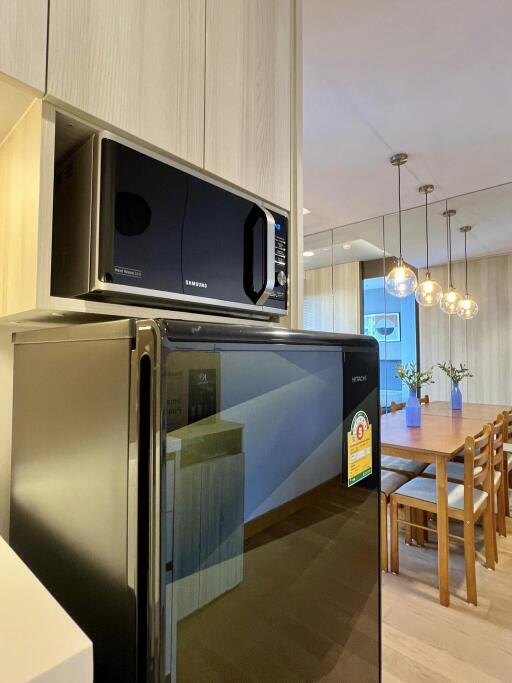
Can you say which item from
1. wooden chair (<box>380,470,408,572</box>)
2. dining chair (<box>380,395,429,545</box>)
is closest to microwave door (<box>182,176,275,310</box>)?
wooden chair (<box>380,470,408,572</box>)

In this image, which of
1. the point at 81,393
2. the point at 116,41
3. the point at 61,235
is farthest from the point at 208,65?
the point at 81,393

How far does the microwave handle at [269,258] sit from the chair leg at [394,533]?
184 centimetres

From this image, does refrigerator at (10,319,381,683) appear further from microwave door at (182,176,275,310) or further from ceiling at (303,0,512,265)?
ceiling at (303,0,512,265)

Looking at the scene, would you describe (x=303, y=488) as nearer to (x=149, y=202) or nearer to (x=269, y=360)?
(x=269, y=360)

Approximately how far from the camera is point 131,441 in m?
0.51

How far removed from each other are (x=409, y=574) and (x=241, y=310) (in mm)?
2192

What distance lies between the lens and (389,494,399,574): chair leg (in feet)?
7.38

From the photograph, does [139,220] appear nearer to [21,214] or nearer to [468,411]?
[21,214]

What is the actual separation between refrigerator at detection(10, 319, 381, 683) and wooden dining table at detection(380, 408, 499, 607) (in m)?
1.34

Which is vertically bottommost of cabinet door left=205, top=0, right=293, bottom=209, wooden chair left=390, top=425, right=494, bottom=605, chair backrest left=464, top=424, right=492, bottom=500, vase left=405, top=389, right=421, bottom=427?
wooden chair left=390, top=425, right=494, bottom=605

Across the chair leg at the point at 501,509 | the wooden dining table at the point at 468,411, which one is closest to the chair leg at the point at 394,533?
the chair leg at the point at 501,509

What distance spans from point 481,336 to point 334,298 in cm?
181

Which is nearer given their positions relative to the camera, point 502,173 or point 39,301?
point 39,301

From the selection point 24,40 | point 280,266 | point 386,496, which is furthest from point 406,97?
point 386,496
